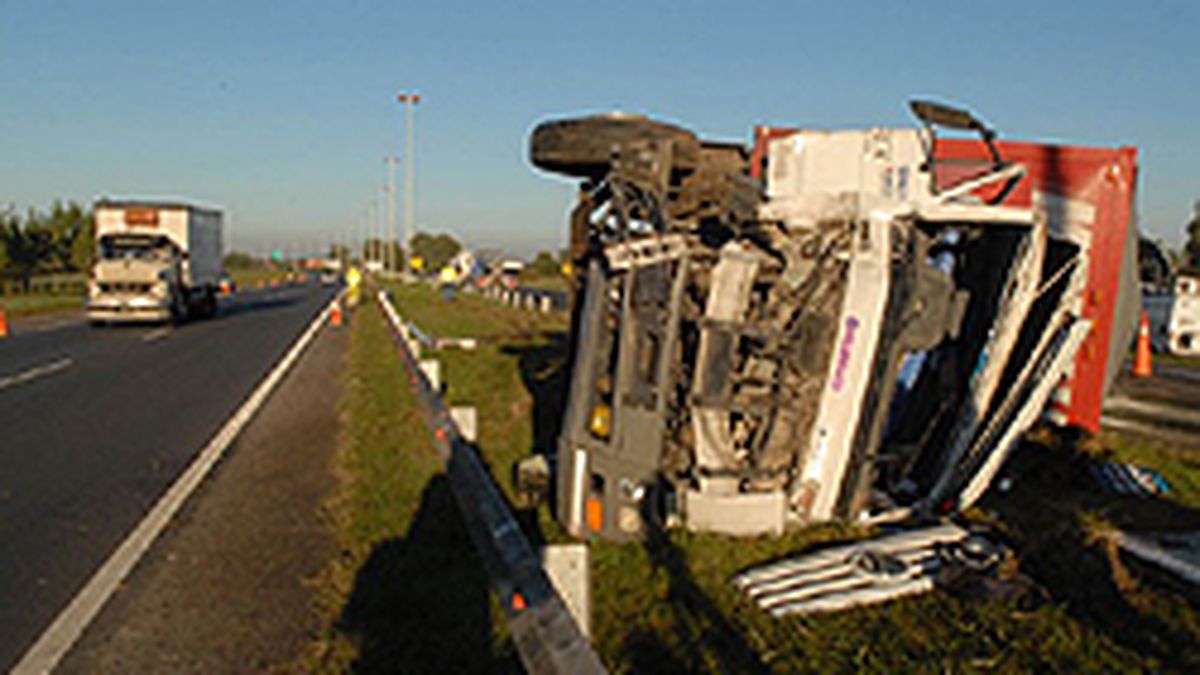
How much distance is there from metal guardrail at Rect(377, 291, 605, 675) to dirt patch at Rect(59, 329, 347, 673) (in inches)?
37.2

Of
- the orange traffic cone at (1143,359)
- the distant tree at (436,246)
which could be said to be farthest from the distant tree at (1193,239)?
the distant tree at (436,246)

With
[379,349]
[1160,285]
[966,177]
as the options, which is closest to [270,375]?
[379,349]

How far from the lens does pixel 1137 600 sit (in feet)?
14.3

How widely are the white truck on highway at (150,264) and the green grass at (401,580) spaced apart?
664 inches

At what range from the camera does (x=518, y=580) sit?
3988mm

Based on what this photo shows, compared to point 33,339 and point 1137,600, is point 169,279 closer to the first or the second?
point 33,339

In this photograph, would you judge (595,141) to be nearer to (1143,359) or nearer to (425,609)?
(425,609)

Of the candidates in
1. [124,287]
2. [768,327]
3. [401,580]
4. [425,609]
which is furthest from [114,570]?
[124,287]

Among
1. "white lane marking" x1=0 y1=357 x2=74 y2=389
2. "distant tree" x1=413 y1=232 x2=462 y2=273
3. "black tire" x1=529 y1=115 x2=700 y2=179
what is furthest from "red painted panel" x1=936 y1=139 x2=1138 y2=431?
"distant tree" x1=413 y1=232 x2=462 y2=273

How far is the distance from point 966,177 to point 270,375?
10.6 m

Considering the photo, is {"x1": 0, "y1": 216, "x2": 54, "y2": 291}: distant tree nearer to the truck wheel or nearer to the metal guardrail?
the truck wheel

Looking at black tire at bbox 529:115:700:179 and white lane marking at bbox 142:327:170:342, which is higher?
black tire at bbox 529:115:700:179

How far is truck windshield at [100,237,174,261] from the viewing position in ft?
76.2

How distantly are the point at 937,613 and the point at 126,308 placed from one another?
22.4 meters
